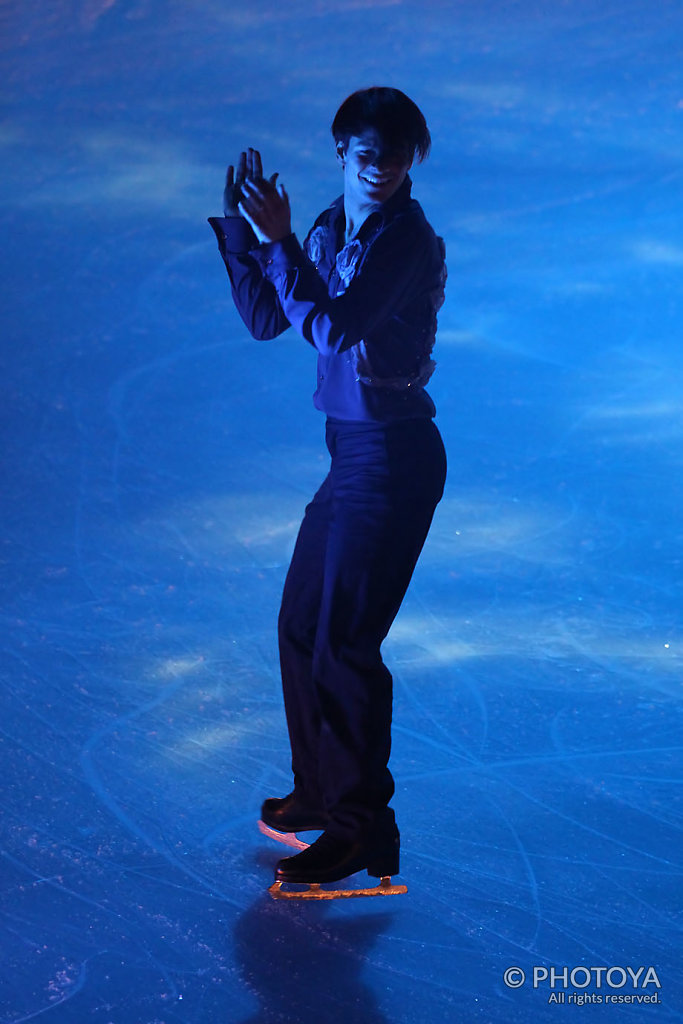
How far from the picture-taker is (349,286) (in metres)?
2.41

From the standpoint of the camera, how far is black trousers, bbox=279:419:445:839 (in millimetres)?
2525

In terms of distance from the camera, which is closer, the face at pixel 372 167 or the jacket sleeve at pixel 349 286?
the jacket sleeve at pixel 349 286

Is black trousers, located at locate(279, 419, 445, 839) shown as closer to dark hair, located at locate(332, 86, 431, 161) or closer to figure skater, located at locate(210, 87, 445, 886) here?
figure skater, located at locate(210, 87, 445, 886)

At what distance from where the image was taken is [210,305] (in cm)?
602

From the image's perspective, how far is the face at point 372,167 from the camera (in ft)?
8.16

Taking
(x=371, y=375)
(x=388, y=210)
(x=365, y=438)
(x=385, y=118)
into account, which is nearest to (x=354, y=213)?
(x=388, y=210)

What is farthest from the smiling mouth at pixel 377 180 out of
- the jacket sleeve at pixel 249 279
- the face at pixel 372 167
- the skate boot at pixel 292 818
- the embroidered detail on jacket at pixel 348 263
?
the skate boot at pixel 292 818

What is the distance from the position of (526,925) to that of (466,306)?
13.5ft

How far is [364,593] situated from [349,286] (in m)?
0.61

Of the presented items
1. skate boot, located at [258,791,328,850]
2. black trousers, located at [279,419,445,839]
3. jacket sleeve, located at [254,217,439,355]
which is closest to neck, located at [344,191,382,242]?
jacket sleeve, located at [254,217,439,355]

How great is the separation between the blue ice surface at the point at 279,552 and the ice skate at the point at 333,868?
0.04 metres

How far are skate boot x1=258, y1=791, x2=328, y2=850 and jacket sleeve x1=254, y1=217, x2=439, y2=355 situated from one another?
1020 millimetres

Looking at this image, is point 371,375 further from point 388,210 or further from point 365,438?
point 388,210

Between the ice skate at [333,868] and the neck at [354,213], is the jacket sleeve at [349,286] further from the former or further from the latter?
the ice skate at [333,868]
